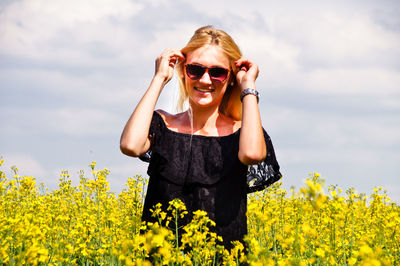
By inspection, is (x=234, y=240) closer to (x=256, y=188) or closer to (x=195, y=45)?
(x=256, y=188)

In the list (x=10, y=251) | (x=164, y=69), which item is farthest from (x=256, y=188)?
(x=10, y=251)

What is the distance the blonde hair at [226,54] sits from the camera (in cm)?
374

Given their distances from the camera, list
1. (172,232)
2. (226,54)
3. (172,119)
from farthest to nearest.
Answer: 1. (172,119)
2. (226,54)
3. (172,232)

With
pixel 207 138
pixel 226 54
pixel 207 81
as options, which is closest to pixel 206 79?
pixel 207 81

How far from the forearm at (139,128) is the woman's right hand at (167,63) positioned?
0.59 feet

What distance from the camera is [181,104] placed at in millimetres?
4020

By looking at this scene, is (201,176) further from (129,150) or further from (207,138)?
(129,150)

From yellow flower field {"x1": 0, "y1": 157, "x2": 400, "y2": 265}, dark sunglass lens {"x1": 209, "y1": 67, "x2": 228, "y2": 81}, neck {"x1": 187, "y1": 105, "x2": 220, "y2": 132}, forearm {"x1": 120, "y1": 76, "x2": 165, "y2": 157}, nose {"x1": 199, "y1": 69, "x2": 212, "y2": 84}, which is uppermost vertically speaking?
dark sunglass lens {"x1": 209, "y1": 67, "x2": 228, "y2": 81}

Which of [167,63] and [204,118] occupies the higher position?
[167,63]

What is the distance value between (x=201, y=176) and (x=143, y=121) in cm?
57

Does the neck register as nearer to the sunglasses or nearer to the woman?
the woman

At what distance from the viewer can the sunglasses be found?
3604 mm

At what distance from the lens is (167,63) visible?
3623 mm

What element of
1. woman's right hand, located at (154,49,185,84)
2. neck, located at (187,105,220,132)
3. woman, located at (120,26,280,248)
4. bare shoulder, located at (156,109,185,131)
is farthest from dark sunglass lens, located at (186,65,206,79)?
bare shoulder, located at (156,109,185,131)
